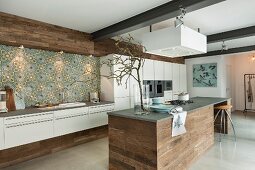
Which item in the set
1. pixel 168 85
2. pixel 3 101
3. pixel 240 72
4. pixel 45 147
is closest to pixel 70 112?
pixel 45 147

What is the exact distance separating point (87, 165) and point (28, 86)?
1.94 m

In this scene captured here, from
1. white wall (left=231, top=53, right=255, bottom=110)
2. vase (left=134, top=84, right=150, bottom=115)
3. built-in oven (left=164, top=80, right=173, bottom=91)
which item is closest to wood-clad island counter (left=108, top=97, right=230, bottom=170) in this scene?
vase (left=134, top=84, right=150, bottom=115)

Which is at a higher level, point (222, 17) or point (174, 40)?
point (222, 17)

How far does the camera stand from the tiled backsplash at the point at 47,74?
3420mm

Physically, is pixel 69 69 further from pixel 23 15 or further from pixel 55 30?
pixel 23 15

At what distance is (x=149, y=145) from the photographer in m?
2.35

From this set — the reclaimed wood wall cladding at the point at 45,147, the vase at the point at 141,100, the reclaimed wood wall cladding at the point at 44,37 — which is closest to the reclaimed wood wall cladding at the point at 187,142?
the vase at the point at 141,100

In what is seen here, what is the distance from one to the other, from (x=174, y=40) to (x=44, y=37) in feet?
8.06

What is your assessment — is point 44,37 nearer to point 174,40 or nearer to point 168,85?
point 174,40

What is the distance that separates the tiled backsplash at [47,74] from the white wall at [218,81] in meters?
4.45

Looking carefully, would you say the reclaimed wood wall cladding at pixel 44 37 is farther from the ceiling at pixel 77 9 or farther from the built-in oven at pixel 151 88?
the built-in oven at pixel 151 88

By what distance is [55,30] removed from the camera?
373 centimetres

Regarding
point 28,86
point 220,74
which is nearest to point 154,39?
point 28,86

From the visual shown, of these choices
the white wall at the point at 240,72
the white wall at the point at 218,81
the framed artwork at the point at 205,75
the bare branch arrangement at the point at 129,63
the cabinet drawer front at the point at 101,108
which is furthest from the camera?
the white wall at the point at 240,72
